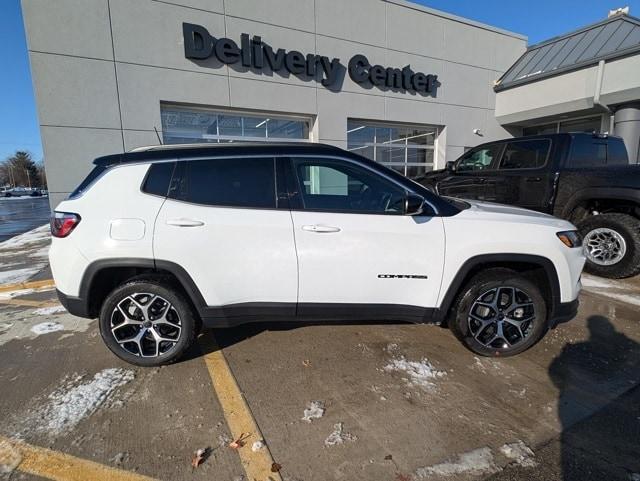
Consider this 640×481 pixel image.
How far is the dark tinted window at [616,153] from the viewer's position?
18.1 ft

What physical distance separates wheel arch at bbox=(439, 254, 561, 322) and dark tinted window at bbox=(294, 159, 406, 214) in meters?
0.75

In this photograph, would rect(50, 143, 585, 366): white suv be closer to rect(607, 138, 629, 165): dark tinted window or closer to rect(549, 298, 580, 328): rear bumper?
rect(549, 298, 580, 328): rear bumper

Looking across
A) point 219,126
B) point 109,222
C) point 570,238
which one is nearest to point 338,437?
point 109,222

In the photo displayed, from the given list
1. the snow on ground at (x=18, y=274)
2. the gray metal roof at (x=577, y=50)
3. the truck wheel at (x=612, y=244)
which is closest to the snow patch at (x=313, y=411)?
the truck wheel at (x=612, y=244)

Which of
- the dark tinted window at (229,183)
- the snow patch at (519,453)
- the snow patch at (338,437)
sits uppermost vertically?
the dark tinted window at (229,183)

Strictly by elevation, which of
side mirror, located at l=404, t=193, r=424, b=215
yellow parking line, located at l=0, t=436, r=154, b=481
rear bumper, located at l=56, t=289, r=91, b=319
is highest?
side mirror, located at l=404, t=193, r=424, b=215

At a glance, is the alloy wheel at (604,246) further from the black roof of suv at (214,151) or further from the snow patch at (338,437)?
the snow patch at (338,437)

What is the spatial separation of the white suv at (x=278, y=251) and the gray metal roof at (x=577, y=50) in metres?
10.8

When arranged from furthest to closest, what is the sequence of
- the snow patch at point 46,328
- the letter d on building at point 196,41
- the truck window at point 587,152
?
the letter d on building at point 196,41
the truck window at point 587,152
the snow patch at point 46,328

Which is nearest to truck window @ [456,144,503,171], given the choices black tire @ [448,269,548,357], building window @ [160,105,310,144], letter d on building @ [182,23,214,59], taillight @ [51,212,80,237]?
black tire @ [448,269,548,357]

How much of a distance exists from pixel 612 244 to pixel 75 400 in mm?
6818

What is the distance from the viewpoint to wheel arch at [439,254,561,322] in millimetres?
2752

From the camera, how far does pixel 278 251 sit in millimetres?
2645

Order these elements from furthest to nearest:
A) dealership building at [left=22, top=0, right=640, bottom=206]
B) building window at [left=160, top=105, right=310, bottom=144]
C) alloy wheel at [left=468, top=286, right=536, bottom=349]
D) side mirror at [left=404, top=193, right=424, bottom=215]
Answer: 1. building window at [left=160, top=105, right=310, bottom=144]
2. dealership building at [left=22, top=0, right=640, bottom=206]
3. alloy wheel at [left=468, top=286, right=536, bottom=349]
4. side mirror at [left=404, top=193, right=424, bottom=215]
